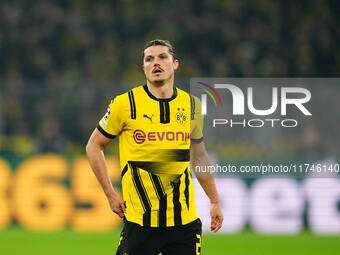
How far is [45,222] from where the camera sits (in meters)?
9.87

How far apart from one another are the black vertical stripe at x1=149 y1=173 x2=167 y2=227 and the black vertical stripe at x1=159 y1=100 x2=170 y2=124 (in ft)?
1.17

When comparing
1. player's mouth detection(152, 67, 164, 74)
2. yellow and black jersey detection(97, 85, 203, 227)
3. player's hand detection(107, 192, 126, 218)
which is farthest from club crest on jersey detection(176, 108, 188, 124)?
player's hand detection(107, 192, 126, 218)

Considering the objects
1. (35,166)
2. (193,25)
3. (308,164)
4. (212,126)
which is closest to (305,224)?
(308,164)

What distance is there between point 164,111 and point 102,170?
1.78 ft

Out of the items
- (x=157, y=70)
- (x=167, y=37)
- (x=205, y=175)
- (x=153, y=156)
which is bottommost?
(x=205, y=175)

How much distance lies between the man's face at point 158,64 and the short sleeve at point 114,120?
25cm

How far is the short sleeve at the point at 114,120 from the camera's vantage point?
4.25m

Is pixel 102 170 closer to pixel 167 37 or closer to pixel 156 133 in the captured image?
pixel 156 133

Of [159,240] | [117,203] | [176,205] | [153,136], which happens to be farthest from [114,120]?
[159,240]

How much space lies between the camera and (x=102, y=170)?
429 cm

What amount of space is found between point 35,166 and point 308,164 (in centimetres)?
398

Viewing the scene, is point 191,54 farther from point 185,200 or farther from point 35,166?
point 185,200

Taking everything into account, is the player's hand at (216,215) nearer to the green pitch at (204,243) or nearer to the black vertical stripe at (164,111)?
the black vertical stripe at (164,111)

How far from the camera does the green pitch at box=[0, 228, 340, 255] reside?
8289mm
